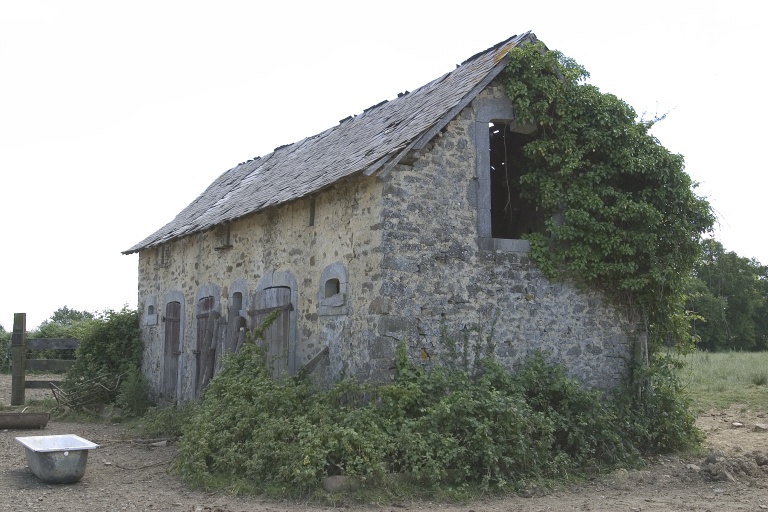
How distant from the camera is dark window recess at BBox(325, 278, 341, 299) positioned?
32.6 feet

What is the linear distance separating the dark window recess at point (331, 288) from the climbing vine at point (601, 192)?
2.67 meters

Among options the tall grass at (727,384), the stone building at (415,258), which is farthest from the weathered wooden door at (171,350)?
the tall grass at (727,384)

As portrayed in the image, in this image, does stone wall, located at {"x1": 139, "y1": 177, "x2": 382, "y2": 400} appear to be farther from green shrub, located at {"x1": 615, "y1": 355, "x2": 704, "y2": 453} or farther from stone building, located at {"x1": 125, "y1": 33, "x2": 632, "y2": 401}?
green shrub, located at {"x1": 615, "y1": 355, "x2": 704, "y2": 453}

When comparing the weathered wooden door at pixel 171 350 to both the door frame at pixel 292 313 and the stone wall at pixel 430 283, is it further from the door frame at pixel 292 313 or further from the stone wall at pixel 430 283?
the stone wall at pixel 430 283

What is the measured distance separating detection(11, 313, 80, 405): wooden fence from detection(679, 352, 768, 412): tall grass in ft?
43.0

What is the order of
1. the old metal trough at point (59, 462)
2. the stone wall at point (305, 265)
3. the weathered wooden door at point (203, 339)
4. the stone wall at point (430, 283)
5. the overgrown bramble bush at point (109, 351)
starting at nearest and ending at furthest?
the old metal trough at point (59, 462)
the stone wall at point (430, 283)
the stone wall at point (305, 265)
the weathered wooden door at point (203, 339)
the overgrown bramble bush at point (109, 351)

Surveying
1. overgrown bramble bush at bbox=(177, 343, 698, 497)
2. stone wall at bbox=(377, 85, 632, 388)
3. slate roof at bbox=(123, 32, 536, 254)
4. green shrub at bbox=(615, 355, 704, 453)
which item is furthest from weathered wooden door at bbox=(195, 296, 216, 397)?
green shrub at bbox=(615, 355, 704, 453)

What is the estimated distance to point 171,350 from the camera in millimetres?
14836

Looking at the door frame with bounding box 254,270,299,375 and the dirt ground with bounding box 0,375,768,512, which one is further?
the door frame with bounding box 254,270,299,375

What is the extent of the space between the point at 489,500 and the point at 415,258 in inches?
118

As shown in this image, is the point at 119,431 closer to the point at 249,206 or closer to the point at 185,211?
the point at 249,206

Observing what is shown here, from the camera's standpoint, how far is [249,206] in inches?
469

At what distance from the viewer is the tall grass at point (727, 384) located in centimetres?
1405

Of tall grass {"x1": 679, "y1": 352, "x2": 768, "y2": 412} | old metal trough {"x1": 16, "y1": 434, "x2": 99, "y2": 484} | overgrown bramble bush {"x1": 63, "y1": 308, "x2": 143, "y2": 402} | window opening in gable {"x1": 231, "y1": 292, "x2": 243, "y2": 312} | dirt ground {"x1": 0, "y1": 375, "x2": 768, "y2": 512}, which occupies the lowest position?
dirt ground {"x1": 0, "y1": 375, "x2": 768, "y2": 512}
